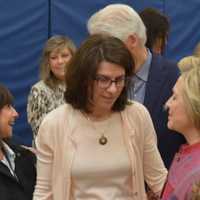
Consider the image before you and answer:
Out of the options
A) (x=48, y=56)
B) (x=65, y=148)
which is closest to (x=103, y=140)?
(x=65, y=148)

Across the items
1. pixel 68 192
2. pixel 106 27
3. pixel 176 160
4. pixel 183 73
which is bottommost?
pixel 68 192

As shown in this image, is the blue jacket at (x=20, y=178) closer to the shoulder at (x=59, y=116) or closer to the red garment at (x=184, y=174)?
the shoulder at (x=59, y=116)

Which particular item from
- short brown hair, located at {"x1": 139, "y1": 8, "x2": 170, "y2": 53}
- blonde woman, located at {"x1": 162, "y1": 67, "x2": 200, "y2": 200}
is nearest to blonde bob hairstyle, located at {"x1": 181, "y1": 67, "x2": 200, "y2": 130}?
blonde woman, located at {"x1": 162, "y1": 67, "x2": 200, "y2": 200}

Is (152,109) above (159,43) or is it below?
below

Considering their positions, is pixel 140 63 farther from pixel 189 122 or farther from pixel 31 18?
pixel 31 18

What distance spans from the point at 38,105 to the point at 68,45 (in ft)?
1.85

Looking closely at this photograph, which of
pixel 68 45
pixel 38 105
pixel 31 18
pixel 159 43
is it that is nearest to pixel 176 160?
pixel 159 43

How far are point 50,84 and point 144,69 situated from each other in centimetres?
165

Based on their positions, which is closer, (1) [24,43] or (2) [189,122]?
(2) [189,122]

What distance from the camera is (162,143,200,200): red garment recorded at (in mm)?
1562

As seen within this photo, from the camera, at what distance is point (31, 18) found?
16.6 feet

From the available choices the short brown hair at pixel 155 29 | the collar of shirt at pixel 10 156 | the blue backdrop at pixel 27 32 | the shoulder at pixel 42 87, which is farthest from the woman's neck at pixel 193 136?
the blue backdrop at pixel 27 32

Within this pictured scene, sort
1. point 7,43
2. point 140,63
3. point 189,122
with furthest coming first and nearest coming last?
point 7,43 < point 140,63 < point 189,122

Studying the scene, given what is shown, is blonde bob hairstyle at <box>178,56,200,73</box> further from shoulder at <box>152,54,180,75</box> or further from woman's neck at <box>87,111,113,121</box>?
shoulder at <box>152,54,180,75</box>
